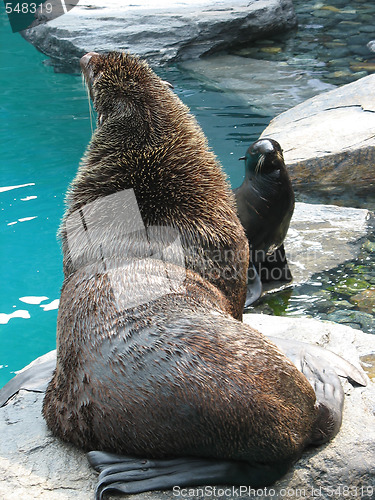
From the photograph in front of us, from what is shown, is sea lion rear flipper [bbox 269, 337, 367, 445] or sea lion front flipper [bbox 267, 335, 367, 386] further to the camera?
sea lion front flipper [bbox 267, 335, 367, 386]

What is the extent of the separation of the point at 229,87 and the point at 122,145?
8.06m

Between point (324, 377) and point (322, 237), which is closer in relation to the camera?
point (324, 377)

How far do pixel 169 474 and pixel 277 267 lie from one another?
10.5 ft

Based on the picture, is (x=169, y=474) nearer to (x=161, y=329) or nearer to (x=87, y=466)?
(x=87, y=466)

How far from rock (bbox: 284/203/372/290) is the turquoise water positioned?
6.58 feet

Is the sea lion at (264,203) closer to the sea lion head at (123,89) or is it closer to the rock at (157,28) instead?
the sea lion head at (123,89)

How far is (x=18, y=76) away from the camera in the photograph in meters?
12.2

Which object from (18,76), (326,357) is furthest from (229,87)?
(326,357)

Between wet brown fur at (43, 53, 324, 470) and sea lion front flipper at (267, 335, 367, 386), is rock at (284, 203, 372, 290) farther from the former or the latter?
wet brown fur at (43, 53, 324, 470)

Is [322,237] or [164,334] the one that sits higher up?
[164,334]

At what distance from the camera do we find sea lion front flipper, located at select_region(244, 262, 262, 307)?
516 cm

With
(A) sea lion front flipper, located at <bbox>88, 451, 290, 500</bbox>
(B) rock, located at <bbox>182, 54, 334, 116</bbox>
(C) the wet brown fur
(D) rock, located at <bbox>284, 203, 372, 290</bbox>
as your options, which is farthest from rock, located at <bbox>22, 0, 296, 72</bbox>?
(A) sea lion front flipper, located at <bbox>88, 451, 290, 500</bbox>

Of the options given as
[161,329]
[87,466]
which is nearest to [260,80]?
[161,329]

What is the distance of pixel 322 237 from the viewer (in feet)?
19.7
